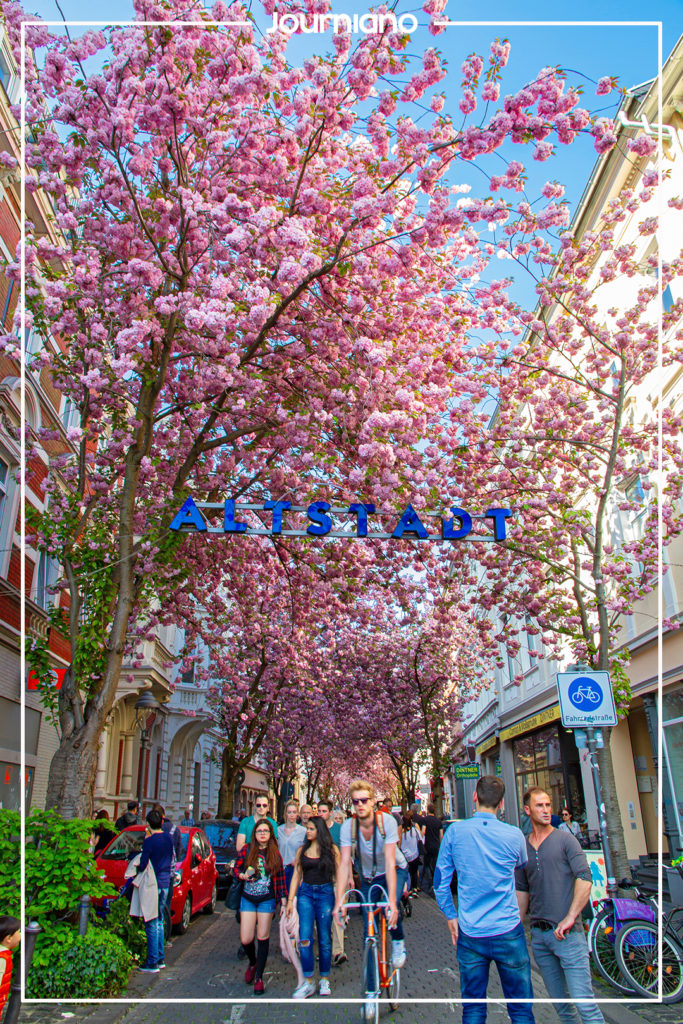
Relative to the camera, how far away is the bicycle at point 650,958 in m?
8.12

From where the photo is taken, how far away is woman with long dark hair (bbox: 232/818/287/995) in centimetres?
903

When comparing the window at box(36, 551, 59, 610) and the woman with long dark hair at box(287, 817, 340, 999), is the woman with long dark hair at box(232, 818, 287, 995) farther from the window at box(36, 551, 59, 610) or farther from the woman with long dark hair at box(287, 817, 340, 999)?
the window at box(36, 551, 59, 610)

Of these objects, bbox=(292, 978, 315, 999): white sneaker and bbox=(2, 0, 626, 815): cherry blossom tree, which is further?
bbox=(2, 0, 626, 815): cherry blossom tree

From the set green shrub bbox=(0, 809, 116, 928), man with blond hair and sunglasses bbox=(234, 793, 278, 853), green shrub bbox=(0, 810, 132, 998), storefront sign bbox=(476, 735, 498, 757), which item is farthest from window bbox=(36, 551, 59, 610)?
storefront sign bbox=(476, 735, 498, 757)

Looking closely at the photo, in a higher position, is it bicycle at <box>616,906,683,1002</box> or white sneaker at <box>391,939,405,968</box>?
white sneaker at <box>391,939,405,968</box>

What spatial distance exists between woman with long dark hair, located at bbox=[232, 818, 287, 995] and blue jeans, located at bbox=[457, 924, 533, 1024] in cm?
423

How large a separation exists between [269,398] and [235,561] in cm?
398

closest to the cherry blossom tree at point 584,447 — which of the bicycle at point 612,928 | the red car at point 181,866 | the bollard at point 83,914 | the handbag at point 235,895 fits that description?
the bicycle at point 612,928

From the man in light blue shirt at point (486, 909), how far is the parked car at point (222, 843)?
16378 mm

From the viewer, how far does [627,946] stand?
27.5 ft

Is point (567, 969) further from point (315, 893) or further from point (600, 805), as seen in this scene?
point (600, 805)

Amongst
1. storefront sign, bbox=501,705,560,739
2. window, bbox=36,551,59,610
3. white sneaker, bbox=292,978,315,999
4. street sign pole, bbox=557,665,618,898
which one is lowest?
white sneaker, bbox=292,978,315,999

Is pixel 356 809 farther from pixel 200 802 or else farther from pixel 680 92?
pixel 200 802

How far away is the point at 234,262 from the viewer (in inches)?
412
